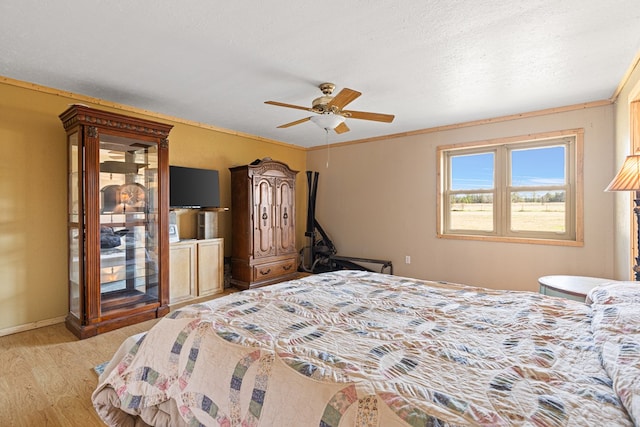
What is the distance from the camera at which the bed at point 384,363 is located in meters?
0.95

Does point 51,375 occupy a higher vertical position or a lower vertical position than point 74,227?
lower

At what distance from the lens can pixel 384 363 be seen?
1.21 meters

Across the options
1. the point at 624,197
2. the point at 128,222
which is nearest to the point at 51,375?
the point at 128,222

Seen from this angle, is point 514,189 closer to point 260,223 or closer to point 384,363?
point 260,223

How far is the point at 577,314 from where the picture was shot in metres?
1.75

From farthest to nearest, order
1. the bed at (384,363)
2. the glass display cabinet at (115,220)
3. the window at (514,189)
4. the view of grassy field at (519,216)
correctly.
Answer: the view of grassy field at (519,216), the window at (514,189), the glass display cabinet at (115,220), the bed at (384,363)

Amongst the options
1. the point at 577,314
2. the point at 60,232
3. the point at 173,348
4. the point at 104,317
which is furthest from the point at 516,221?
the point at 60,232

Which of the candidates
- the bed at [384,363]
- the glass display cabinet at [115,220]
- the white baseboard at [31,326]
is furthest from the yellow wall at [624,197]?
the white baseboard at [31,326]

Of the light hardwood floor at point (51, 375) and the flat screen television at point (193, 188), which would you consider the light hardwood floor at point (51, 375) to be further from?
the flat screen television at point (193, 188)

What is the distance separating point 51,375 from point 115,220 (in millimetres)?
1472

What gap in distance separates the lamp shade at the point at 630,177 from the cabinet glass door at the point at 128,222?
402 cm

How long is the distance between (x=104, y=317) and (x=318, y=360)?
285 centimetres

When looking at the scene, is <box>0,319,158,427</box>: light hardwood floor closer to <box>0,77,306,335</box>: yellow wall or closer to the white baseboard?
the white baseboard

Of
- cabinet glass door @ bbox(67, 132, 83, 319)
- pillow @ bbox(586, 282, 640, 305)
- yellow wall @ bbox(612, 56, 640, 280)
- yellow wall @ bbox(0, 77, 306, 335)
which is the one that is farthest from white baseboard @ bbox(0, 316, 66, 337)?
yellow wall @ bbox(612, 56, 640, 280)
